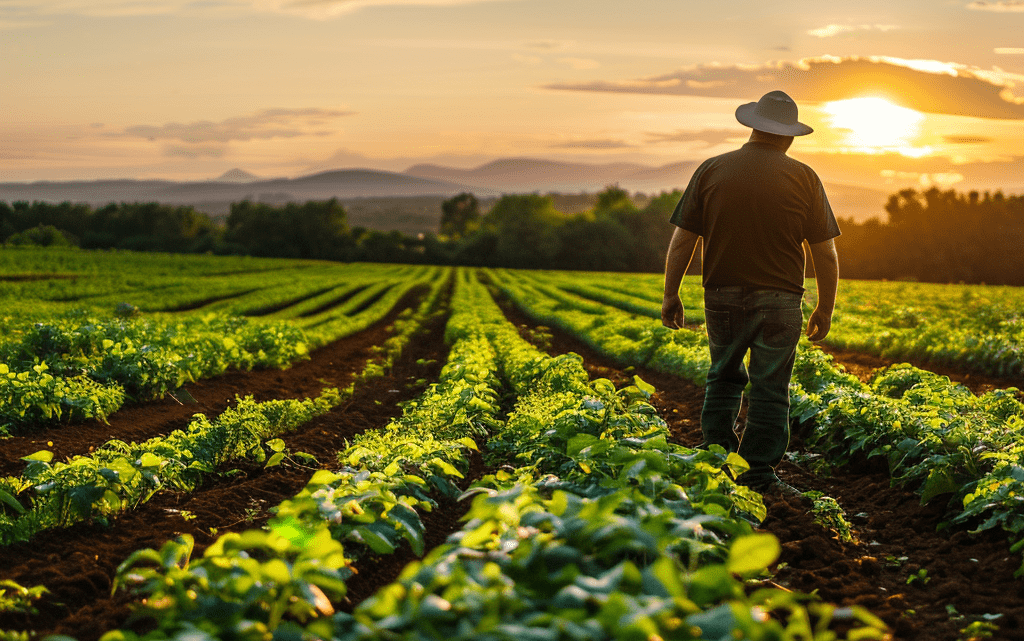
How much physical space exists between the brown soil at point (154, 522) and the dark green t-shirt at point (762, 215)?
261 centimetres

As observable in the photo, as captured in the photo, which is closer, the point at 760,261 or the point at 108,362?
the point at 760,261

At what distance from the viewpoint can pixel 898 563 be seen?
14.1 ft

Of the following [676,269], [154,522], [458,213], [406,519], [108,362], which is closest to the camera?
[406,519]

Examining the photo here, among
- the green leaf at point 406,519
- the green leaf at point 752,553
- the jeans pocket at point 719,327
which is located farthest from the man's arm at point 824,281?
the green leaf at point 752,553

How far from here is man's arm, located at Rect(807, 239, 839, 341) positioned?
5163 mm

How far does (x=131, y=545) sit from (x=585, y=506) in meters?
3.26

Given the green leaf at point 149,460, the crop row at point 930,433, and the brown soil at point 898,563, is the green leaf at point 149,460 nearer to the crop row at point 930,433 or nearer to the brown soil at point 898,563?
the brown soil at point 898,563

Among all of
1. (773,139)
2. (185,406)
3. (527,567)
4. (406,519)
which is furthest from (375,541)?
(185,406)

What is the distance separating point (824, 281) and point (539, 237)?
8197 cm

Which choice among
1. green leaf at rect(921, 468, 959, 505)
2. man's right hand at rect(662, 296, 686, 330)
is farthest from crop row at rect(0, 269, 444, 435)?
green leaf at rect(921, 468, 959, 505)

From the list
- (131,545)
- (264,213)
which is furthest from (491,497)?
(264,213)

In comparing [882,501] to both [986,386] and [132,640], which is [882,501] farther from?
[986,386]

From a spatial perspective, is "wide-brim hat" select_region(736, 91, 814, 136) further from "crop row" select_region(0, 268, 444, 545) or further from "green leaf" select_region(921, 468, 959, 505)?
"crop row" select_region(0, 268, 444, 545)

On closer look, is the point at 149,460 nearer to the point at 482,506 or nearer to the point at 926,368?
the point at 482,506
